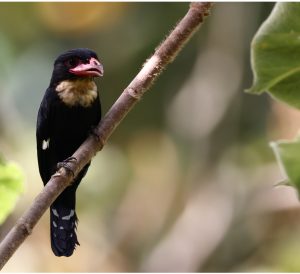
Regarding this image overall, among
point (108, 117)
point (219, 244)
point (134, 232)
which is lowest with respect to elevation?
point (134, 232)

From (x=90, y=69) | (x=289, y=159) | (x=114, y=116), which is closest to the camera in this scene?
(x=289, y=159)

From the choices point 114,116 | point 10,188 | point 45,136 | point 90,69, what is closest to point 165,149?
point 45,136

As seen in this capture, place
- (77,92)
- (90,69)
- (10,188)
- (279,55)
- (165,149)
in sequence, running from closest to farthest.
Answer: (279,55)
(10,188)
(90,69)
(77,92)
(165,149)

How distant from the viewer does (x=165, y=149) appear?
29.0ft

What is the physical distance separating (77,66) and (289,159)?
76.4 inches

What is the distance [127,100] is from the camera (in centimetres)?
184

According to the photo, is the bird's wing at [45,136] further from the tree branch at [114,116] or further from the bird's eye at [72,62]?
the tree branch at [114,116]

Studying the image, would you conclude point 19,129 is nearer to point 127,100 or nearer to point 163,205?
point 163,205

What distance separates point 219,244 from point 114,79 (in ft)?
8.74

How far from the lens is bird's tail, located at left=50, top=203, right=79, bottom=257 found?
2864mm

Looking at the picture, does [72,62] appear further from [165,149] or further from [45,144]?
[165,149]

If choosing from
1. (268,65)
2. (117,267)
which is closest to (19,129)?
(117,267)

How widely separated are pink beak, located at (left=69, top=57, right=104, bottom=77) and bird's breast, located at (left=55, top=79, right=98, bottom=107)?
12 centimetres

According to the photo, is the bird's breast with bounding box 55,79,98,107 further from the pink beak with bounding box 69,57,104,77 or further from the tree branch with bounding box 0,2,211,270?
the tree branch with bounding box 0,2,211,270
